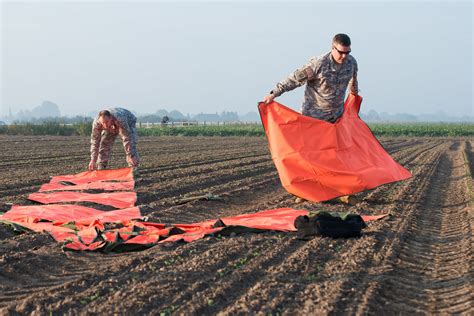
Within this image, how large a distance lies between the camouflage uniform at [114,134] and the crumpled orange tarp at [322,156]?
310cm

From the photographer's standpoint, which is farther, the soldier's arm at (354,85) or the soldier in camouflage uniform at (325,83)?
the soldier's arm at (354,85)

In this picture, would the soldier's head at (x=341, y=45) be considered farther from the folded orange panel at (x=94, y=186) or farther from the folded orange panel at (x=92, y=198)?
the folded orange panel at (x=94, y=186)

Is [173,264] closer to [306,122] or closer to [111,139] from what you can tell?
[306,122]

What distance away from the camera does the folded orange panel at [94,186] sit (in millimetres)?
9742

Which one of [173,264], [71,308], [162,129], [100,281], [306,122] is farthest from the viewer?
[162,129]

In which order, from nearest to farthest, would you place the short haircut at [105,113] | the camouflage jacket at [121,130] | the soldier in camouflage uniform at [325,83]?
the soldier in camouflage uniform at [325,83] < the short haircut at [105,113] < the camouflage jacket at [121,130]

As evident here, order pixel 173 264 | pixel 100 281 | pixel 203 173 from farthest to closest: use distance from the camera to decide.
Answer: pixel 203 173
pixel 173 264
pixel 100 281

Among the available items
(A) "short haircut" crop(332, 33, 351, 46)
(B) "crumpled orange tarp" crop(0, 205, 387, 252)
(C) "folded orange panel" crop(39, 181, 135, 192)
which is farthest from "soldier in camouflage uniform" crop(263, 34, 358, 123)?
(C) "folded orange panel" crop(39, 181, 135, 192)

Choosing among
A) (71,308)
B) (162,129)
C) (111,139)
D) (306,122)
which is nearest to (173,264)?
(71,308)

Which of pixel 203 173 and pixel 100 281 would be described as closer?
pixel 100 281

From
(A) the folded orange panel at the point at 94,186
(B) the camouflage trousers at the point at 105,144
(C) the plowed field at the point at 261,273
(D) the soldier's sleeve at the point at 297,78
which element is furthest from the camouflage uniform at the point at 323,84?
(B) the camouflage trousers at the point at 105,144

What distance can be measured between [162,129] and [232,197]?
42.0 m

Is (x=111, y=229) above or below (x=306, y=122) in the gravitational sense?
below

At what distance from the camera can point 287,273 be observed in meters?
4.63
